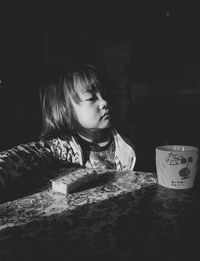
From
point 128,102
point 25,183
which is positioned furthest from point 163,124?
point 25,183

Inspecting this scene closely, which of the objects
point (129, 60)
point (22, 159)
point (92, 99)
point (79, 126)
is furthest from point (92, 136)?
point (129, 60)

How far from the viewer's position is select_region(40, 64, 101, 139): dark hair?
3.84ft

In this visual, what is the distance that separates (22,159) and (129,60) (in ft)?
6.78

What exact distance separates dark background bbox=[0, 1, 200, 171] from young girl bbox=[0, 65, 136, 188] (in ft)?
0.49

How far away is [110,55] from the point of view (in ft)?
8.29

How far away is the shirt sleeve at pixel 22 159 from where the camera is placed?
755 millimetres

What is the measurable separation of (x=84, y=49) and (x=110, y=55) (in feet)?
2.25

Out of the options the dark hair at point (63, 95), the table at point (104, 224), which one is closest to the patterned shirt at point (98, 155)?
the dark hair at point (63, 95)

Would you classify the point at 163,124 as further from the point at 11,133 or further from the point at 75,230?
the point at 75,230

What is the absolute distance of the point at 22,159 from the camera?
0.85 metres

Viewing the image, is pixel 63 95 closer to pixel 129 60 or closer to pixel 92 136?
pixel 92 136

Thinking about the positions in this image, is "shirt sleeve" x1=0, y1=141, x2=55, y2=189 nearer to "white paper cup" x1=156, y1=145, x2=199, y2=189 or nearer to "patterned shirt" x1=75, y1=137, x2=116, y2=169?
"patterned shirt" x1=75, y1=137, x2=116, y2=169

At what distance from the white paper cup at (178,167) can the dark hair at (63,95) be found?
0.58m

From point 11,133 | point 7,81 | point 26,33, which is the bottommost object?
point 11,133
